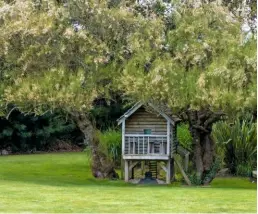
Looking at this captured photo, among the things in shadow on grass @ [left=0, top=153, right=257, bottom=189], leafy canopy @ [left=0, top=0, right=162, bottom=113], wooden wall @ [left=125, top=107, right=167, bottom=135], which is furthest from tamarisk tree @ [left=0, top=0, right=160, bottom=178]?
shadow on grass @ [left=0, top=153, right=257, bottom=189]

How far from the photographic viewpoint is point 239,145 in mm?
23422

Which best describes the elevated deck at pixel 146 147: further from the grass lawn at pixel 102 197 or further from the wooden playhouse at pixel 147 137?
the grass lawn at pixel 102 197

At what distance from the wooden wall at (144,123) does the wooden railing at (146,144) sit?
1.01 feet

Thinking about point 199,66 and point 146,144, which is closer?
point 199,66

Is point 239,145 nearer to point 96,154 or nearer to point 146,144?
point 146,144

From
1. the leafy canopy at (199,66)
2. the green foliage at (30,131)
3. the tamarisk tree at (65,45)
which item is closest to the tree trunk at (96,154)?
the tamarisk tree at (65,45)

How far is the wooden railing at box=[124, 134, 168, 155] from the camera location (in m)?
19.5

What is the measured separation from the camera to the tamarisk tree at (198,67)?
16.2 m

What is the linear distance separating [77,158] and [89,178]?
9428 millimetres

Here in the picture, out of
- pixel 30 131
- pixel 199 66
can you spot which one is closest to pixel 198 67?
pixel 199 66

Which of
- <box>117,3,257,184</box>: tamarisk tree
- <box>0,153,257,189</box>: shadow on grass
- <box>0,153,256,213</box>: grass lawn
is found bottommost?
<box>0,153,257,189</box>: shadow on grass

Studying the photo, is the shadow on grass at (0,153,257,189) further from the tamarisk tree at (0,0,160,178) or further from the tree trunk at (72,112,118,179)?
the tamarisk tree at (0,0,160,178)

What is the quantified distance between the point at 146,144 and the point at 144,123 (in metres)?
0.75

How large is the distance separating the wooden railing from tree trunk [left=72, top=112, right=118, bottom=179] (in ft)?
4.72
